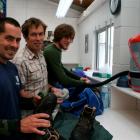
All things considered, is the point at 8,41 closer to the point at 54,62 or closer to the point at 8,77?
the point at 8,77

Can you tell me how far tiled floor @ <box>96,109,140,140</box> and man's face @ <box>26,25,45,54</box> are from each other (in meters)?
0.96

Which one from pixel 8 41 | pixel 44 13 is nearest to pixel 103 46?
pixel 44 13

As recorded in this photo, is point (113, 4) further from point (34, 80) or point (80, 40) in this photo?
point (80, 40)

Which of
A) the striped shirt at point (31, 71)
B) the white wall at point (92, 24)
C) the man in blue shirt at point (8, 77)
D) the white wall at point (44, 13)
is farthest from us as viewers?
the white wall at point (44, 13)

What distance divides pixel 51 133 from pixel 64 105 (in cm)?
120

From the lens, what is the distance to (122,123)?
2156 mm

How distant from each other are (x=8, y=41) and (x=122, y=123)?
140cm

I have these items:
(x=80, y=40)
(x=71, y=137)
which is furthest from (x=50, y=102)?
(x=80, y=40)

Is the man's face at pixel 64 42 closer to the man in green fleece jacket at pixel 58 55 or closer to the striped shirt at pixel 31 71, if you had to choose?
the man in green fleece jacket at pixel 58 55

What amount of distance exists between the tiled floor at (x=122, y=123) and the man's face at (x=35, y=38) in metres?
0.96

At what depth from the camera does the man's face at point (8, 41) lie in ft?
4.26

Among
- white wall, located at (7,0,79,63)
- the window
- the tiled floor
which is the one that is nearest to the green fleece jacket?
the tiled floor

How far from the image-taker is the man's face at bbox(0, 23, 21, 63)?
4.26 ft

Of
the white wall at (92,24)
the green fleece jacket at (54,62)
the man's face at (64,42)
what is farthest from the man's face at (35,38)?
the white wall at (92,24)
